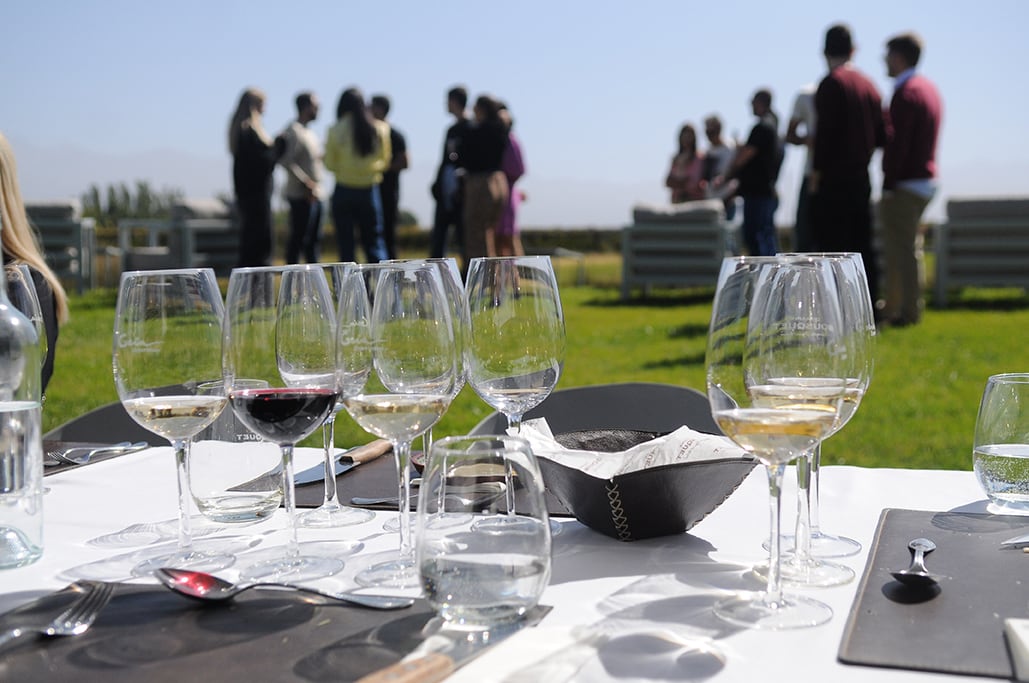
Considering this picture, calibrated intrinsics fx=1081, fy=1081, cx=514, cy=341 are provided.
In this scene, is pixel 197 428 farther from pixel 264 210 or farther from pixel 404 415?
pixel 264 210

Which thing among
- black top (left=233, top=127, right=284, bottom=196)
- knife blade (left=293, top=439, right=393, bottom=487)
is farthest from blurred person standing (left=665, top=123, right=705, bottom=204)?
knife blade (left=293, top=439, right=393, bottom=487)

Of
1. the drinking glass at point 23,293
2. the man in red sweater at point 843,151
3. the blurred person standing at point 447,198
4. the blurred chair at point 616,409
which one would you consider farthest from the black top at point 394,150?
the drinking glass at point 23,293

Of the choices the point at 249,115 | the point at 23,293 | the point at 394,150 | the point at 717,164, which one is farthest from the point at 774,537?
the point at 717,164

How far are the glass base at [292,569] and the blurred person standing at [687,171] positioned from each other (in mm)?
12564

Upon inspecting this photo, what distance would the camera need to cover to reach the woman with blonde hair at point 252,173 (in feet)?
35.1

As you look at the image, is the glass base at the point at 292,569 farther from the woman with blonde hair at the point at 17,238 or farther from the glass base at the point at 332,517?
the woman with blonde hair at the point at 17,238

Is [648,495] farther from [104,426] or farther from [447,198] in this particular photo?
[447,198]

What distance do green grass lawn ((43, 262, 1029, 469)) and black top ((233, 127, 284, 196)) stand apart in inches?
77.2

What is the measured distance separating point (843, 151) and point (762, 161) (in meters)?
2.07

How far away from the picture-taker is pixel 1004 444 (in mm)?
1566

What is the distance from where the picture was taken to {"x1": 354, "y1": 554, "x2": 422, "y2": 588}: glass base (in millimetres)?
1205

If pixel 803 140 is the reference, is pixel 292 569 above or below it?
below

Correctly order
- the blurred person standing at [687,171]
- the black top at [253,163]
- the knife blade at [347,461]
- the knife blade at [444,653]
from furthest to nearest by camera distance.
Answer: the blurred person standing at [687,171] → the black top at [253,163] → the knife blade at [347,461] → the knife blade at [444,653]

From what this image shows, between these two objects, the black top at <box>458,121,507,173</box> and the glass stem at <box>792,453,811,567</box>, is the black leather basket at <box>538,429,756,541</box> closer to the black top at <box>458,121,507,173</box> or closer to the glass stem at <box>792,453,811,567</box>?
the glass stem at <box>792,453,811,567</box>
